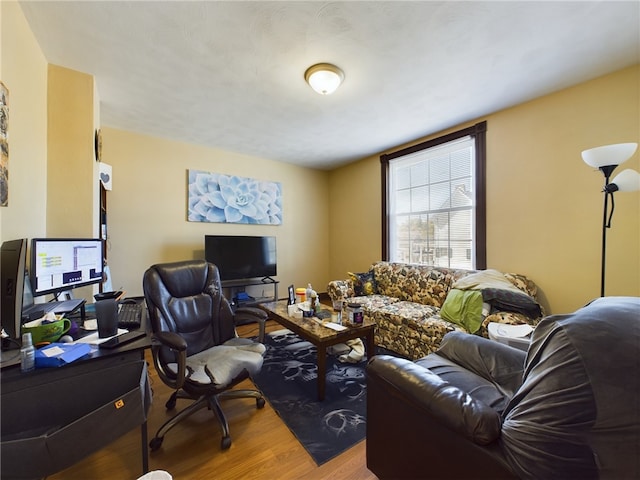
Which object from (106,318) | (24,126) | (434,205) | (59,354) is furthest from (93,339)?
(434,205)

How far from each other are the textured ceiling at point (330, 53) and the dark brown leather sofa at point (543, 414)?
6.16 feet

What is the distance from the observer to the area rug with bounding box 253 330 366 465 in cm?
155

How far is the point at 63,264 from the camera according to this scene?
1548 mm

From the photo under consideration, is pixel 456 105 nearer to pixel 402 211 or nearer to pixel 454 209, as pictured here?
pixel 454 209

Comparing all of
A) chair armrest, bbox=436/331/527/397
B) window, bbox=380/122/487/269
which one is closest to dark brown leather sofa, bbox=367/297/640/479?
chair armrest, bbox=436/331/527/397

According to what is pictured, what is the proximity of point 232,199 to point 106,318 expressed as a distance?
295cm

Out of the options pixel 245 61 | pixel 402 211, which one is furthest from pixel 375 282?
pixel 245 61

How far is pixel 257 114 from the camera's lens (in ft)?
9.40

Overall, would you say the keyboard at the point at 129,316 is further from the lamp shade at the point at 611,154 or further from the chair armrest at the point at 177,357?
the lamp shade at the point at 611,154

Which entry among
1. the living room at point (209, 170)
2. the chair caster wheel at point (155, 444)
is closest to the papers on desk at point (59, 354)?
the chair caster wheel at point (155, 444)

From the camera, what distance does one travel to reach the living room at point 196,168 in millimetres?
1753

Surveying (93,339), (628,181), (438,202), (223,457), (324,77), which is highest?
(324,77)

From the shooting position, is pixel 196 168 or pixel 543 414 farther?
pixel 196 168

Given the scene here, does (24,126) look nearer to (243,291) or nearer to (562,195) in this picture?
(243,291)
